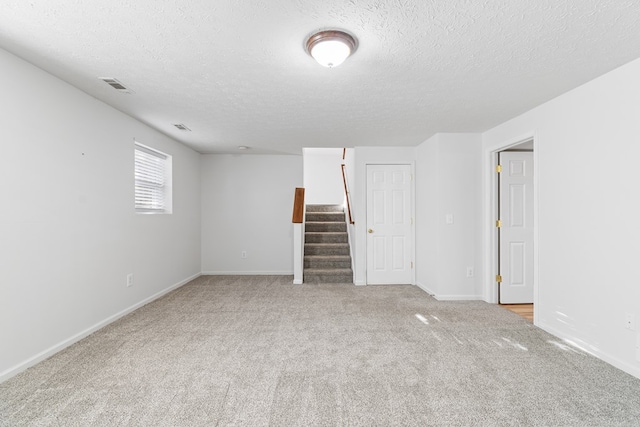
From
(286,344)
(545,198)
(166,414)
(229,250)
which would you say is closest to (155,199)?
(229,250)

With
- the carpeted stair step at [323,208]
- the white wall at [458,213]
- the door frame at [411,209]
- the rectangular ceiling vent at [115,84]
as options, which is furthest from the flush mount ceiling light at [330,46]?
the carpeted stair step at [323,208]

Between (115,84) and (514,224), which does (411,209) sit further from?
(115,84)

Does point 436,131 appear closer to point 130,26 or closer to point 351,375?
point 351,375

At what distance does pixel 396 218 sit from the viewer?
5.10m

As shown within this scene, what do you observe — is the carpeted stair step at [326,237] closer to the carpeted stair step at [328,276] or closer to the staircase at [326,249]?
the staircase at [326,249]

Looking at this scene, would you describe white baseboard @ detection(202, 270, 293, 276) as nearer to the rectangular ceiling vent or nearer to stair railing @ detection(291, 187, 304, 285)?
stair railing @ detection(291, 187, 304, 285)

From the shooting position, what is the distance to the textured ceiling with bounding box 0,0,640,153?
1663 millimetres

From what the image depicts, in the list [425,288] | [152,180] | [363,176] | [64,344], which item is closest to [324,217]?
[363,176]

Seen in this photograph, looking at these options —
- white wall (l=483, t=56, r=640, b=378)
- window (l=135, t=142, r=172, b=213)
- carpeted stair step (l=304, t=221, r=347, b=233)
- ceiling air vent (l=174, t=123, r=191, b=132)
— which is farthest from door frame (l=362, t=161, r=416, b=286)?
window (l=135, t=142, r=172, b=213)

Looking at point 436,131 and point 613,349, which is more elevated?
point 436,131

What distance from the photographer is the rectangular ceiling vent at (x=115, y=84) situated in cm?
254

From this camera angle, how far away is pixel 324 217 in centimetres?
658

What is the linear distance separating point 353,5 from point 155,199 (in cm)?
382

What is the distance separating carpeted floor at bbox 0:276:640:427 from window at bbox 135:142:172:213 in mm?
1484
